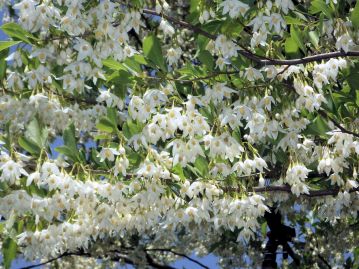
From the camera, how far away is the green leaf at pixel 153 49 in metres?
4.95

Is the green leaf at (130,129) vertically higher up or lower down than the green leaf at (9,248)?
higher up

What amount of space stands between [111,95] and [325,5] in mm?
1795

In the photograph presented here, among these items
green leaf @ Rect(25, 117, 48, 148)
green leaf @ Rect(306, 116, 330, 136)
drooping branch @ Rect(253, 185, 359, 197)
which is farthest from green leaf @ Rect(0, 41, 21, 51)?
green leaf @ Rect(306, 116, 330, 136)

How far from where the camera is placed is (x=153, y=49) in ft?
16.3

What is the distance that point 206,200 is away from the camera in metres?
5.54

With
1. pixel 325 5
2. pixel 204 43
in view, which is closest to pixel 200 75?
pixel 204 43

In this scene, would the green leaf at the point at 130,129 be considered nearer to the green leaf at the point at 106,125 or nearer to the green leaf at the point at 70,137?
the green leaf at the point at 106,125

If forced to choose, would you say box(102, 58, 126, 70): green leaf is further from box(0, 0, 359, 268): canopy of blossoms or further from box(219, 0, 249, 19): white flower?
box(219, 0, 249, 19): white flower

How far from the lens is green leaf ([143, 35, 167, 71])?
4.95 m

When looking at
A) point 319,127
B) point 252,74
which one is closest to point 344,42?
point 252,74

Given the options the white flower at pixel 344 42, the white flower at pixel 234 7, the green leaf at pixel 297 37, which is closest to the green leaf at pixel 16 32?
the white flower at pixel 234 7

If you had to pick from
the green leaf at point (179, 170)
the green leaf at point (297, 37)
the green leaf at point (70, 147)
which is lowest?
the green leaf at point (179, 170)

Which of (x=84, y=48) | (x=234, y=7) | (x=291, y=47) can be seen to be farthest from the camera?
(x=291, y=47)

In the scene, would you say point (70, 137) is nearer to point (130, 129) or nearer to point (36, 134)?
point (36, 134)
